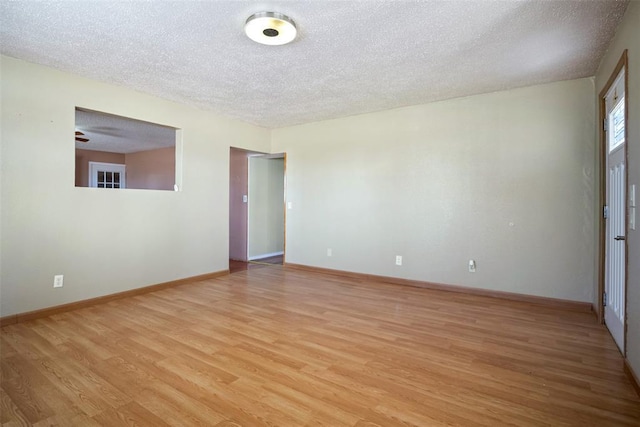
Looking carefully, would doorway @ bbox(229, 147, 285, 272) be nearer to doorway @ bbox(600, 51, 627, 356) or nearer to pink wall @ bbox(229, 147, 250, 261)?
pink wall @ bbox(229, 147, 250, 261)

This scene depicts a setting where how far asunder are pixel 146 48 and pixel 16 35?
3.20 ft

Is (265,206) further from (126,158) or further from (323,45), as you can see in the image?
(126,158)

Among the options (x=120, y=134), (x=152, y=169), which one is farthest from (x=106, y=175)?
(x=120, y=134)

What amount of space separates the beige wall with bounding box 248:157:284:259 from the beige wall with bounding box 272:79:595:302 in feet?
4.40

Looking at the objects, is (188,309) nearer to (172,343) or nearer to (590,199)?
(172,343)

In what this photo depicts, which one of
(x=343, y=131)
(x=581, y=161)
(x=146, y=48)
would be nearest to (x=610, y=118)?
(x=581, y=161)

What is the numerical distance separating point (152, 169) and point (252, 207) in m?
3.26

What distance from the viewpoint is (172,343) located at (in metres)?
2.61

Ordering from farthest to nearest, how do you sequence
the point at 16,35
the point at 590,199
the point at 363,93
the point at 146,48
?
the point at 363,93, the point at 590,199, the point at 146,48, the point at 16,35

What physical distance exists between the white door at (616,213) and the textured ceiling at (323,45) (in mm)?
567

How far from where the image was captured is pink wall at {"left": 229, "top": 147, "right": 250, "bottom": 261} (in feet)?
21.0

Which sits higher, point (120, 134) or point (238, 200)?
point (120, 134)

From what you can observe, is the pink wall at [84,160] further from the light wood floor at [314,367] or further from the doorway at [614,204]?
the doorway at [614,204]

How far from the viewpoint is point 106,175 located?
8.37 meters
